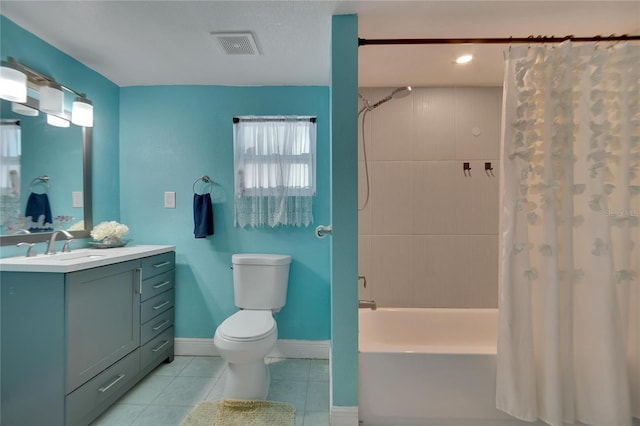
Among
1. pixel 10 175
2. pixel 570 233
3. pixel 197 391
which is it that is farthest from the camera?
pixel 197 391

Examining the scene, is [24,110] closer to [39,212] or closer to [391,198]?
[39,212]

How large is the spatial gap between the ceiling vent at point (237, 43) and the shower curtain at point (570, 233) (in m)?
1.37

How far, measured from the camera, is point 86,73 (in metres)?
1.89

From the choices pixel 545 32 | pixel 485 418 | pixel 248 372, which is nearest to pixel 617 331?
pixel 485 418

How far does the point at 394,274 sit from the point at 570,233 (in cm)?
109

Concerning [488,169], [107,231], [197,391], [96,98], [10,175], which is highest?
[96,98]

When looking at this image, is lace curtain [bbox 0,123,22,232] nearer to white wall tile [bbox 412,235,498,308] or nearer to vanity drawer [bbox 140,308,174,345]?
vanity drawer [bbox 140,308,174,345]

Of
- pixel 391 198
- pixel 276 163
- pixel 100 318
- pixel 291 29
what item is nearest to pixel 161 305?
pixel 100 318

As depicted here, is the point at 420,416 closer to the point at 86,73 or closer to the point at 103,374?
the point at 103,374

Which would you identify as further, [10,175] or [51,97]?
[51,97]

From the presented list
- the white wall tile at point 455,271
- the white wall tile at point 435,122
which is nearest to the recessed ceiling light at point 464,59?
the white wall tile at point 435,122

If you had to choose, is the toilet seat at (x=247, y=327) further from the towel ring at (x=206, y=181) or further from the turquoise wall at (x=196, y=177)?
the towel ring at (x=206, y=181)

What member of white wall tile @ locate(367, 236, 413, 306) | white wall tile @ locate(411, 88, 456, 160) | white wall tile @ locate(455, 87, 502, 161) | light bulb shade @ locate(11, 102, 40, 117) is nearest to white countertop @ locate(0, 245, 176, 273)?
light bulb shade @ locate(11, 102, 40, 117)

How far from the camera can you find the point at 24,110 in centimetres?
151
